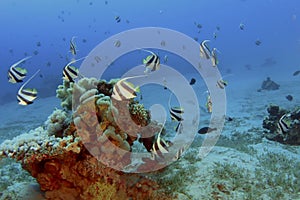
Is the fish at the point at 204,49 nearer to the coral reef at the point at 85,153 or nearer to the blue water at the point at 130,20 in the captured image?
the coral reef at the point at 85,153

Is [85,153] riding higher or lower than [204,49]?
lower

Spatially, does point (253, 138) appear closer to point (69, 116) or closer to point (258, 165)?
point (258, 165)

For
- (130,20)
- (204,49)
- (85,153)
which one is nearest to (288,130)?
(204,49)

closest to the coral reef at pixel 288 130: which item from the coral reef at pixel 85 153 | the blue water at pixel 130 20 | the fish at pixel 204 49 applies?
the fish at pixel 204 49

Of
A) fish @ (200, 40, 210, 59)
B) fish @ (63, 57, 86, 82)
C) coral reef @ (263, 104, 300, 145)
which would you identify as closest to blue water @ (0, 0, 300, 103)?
coral reef @ (263, 104, 300, 145)

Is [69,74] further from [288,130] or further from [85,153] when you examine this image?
[288,130]

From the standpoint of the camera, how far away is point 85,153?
4.36 metres

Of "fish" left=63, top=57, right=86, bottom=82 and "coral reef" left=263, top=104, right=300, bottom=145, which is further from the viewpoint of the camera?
"coral reef" left=263, top=104, right=300, bottom=145

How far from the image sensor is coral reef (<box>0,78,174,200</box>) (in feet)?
13.4

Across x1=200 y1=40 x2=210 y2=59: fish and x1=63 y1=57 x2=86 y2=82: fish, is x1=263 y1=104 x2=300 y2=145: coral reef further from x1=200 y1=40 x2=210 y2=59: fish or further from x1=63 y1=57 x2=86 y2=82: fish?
x1=63 y1=57 x2=86 y2=82: fish

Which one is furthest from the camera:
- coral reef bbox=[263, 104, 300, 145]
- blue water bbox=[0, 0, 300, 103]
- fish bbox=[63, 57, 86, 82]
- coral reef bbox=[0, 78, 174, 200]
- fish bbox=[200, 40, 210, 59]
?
blue water bbox=[0, 0, 300, 103]

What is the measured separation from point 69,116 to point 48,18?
163 meters

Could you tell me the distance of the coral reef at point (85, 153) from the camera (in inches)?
161

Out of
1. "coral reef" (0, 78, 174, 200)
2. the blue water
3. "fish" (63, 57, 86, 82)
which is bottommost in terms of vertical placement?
"coral reef" (0, 78, 174, 200)
